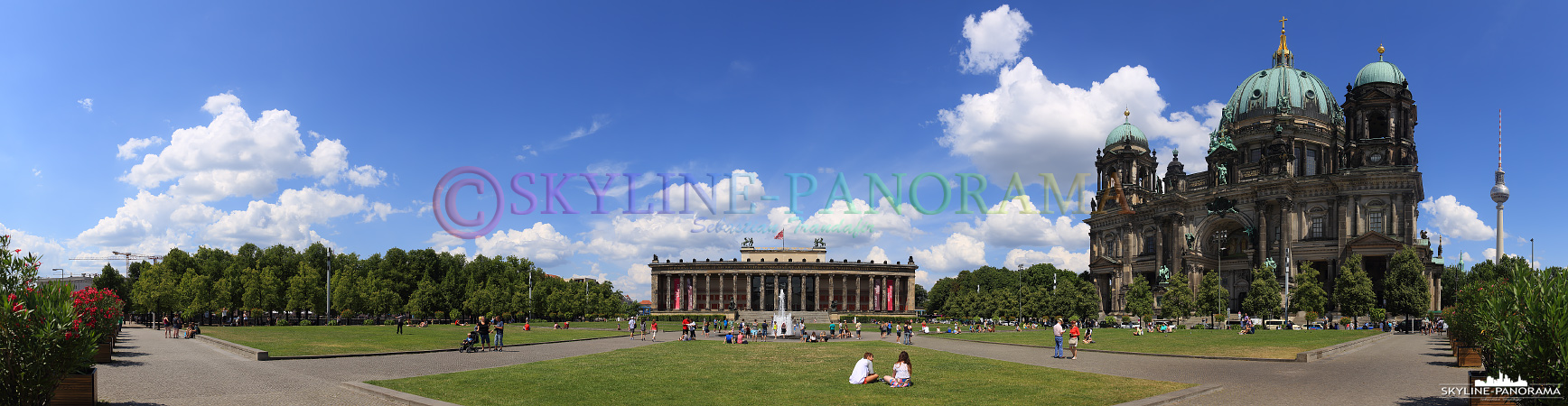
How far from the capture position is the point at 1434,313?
79750mm

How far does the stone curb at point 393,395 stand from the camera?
1571 cm

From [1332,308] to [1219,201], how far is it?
18804 mm

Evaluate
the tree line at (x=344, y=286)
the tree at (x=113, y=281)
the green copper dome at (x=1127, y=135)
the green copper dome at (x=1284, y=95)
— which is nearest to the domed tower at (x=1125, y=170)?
the green copper dome at (x=1127, y=135)

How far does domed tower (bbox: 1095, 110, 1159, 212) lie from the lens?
388 feet

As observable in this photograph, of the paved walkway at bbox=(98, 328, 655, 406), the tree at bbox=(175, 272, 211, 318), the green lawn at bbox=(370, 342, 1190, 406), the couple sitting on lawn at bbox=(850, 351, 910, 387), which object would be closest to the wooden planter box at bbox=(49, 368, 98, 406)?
the paved walkway at bbox=(98, 328, 655, 406)

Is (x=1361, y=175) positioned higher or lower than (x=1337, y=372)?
higher

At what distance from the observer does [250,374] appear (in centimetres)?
2273

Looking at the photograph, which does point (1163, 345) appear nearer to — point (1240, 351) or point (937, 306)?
point (1240, 351)

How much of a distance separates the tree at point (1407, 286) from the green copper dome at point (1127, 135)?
45.7 metres

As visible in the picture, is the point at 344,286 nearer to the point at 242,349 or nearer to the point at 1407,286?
the point at 242,349

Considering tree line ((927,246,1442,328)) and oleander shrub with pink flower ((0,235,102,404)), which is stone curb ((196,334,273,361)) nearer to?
oleander shrub with pink flower ((0,235,102,404))

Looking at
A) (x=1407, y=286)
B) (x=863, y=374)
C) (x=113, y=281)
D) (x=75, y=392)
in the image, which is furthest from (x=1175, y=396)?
(x=113, y=281)

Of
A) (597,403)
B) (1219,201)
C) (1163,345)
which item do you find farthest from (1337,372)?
(1219,201)

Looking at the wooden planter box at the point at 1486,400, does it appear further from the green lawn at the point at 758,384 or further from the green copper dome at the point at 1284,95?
the green copper dome at the point at 1284,95
